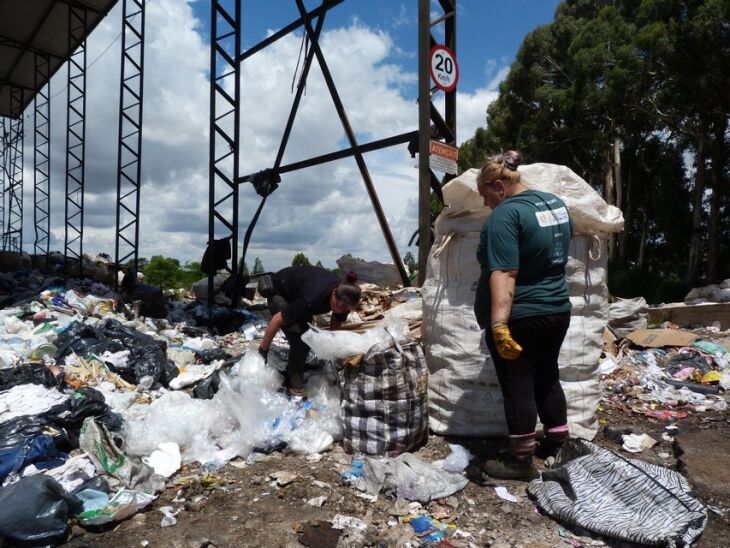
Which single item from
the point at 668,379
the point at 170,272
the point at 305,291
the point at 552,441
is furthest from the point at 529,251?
the point at 170,272

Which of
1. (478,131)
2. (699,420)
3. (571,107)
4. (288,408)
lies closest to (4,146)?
(478,131)

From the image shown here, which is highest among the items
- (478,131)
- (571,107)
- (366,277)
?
(478,131)

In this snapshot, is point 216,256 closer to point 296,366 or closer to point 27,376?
point 27,376

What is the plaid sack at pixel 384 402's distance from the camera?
9.04 feet

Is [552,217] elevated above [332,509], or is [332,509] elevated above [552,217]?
[552,217]

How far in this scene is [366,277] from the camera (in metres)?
6.87

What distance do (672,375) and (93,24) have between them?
44.4 feet

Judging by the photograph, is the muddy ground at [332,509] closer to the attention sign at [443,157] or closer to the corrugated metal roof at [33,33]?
the attention sign at [443,157]

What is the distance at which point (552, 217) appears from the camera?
2.42 meters

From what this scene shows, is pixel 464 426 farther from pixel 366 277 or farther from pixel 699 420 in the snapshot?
pixel 366 277

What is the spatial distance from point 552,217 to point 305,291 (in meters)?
1.69

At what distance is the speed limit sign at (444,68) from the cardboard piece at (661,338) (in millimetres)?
3133

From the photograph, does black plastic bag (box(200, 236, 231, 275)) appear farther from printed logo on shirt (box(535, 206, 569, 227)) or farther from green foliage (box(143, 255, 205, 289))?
green foliage (box(143, 255, 205, 289))

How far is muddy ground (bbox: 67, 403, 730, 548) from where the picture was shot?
2.04 m
